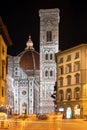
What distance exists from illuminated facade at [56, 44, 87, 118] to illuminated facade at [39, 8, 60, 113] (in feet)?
213

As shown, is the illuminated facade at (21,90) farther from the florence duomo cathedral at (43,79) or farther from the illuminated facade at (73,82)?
the illuminated facade at (73,82)

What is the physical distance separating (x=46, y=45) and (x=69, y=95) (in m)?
74.2

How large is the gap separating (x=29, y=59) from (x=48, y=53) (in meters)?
38.2

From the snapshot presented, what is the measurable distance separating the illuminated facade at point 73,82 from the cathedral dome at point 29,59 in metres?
97.1

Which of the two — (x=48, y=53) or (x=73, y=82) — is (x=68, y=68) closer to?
(x=73, y=82)

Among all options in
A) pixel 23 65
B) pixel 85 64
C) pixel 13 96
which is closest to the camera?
pixel 85 64

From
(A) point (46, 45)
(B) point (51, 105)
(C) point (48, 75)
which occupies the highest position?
(A) point (46, 45)

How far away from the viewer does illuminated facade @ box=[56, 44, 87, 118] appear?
72438 millimetres

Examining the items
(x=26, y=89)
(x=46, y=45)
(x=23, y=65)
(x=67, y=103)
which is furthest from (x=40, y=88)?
(x=67, y=103)

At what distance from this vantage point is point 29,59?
18612 centimetres

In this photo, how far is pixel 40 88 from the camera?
145625 mm

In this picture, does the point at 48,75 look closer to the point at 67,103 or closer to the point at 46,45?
the point at 46,45

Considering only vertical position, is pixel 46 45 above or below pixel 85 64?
above

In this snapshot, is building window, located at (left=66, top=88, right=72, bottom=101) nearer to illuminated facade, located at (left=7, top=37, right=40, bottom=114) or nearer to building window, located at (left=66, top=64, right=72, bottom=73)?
building window, located at (left=66, top=64, right=72, bottom=73)
